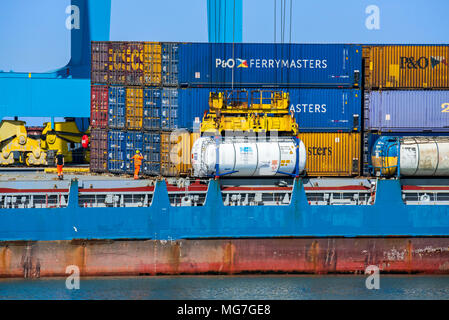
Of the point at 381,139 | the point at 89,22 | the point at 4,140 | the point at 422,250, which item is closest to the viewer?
the point at 422,250

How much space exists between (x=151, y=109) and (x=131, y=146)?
245cm

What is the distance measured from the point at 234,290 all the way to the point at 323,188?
6.77 metres

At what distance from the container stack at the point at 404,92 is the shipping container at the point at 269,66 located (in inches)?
47.3

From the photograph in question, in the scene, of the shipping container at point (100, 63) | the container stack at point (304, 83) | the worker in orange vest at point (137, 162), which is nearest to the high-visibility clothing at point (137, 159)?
the worker in orange vest at point (137, 162)

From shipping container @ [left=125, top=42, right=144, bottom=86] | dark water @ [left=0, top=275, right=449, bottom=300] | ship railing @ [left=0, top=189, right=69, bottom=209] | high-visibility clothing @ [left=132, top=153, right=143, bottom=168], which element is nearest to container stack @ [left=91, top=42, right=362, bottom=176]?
shipping container @ [left=125, top=42, right=144, bottom=86]

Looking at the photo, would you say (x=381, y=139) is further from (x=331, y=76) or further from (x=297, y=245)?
(x=297, y=245)

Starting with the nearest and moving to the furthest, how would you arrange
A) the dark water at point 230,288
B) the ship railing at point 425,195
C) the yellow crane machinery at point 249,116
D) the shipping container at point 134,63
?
the dark water at point 230,288
the ship railing at point 425,195
the yellow crane machinery at point 249,116
the shipping container at point 134,63

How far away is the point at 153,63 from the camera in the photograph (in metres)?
37.1

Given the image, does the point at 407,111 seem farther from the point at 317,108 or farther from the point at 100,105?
the point at 100,105

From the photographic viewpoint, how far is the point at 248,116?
3378 centimetres

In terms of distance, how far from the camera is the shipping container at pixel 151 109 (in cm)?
3697

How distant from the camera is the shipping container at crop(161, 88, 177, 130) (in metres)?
36.6

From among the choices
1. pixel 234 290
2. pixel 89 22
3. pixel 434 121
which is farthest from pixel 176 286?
pixel 89 22

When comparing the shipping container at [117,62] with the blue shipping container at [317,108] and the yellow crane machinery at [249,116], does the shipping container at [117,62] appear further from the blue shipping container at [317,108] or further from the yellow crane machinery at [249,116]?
the yellow crane machinery at [249,116]
